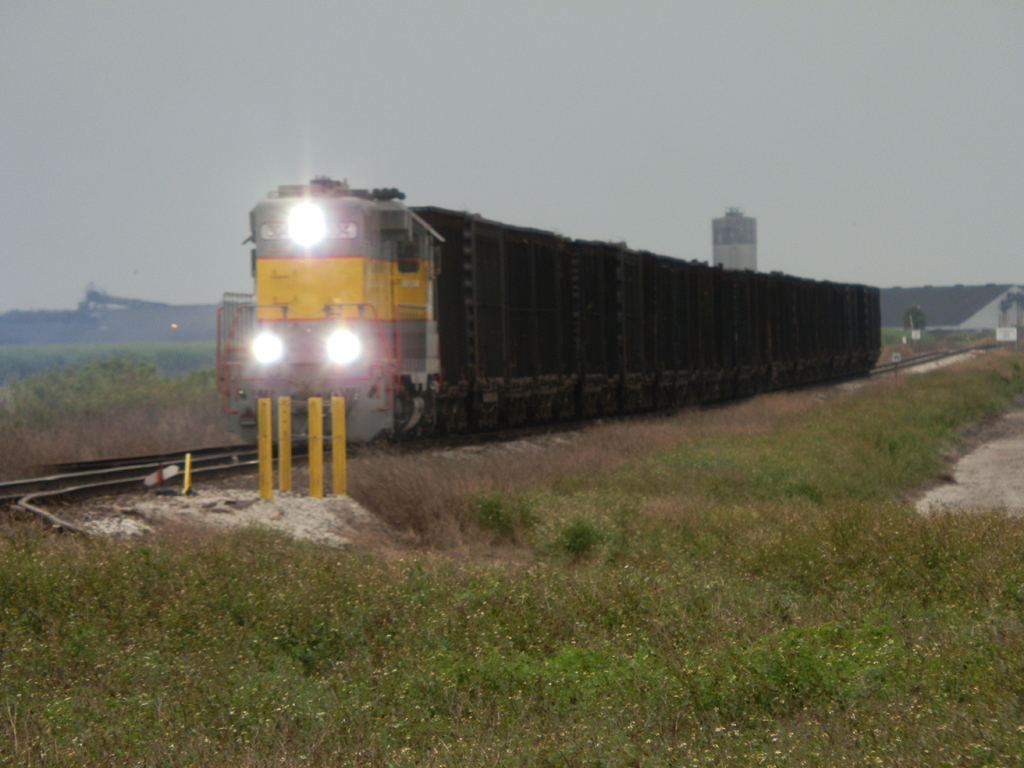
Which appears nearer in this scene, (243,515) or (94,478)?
(243,515)

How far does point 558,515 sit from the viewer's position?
11.0m

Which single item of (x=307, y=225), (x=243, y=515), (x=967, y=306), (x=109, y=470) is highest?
(x=967, y=306)

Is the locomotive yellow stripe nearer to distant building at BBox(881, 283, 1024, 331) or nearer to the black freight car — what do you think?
the black freight car

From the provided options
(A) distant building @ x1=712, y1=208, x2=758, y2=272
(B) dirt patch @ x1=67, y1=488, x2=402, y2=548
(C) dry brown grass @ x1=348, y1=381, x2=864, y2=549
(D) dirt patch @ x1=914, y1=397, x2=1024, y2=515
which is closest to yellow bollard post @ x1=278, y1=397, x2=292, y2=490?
(B) dirt patch @ x1=67, y1=488, x2=402, y2=548

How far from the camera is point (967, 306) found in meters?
152

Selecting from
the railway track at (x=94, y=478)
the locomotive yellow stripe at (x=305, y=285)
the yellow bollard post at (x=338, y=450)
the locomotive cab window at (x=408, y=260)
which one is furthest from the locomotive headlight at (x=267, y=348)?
the yellow bollard post at (x=338, y=450)

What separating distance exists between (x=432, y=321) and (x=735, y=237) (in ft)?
325

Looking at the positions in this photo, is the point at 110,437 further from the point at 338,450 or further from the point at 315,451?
the point at 315,451

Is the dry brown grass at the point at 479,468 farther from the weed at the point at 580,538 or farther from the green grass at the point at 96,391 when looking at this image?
the green grass at the point at 96,391

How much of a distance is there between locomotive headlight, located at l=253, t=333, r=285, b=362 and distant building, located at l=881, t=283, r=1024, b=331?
143 meters

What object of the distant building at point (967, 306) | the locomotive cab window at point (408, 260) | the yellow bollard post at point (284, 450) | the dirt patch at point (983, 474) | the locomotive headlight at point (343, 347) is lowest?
the dirt patch at point (983, 474)

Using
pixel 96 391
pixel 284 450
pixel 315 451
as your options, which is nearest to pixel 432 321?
pixel 284 450

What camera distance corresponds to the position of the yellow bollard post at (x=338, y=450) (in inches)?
455

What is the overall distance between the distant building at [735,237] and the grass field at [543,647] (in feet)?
337
